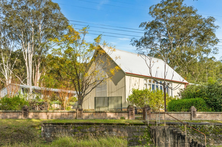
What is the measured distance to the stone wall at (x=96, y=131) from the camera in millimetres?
12398

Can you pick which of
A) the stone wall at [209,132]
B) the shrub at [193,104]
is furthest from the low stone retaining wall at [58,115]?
the shrub at [193,104]

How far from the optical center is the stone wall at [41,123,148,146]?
12.4 m

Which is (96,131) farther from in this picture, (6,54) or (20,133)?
A: (6,54)

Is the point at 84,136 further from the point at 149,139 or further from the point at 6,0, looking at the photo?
the point at 6,0

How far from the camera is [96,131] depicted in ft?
41.2

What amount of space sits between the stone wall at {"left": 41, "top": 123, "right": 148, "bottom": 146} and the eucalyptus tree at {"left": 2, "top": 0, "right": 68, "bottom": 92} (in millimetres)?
22234

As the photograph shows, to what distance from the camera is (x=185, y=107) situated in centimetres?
1798

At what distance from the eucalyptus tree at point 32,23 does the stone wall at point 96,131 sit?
2223 centimetres

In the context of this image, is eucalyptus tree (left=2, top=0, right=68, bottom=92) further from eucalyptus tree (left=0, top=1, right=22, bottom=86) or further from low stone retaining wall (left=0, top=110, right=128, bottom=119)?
low stone retaining wall (left=0, top=110, right=128, bottom=119)

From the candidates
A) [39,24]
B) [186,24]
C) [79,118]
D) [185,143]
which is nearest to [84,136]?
[79,118]

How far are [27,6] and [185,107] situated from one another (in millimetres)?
28439

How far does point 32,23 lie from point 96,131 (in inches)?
1094

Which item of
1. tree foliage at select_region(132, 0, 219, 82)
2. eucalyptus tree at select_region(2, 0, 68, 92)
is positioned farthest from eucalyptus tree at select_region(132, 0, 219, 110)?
eucalyptus tree at select_region(2, 0, 68, 92)

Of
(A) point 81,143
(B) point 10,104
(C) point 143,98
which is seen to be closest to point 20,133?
(A) point 81,143
